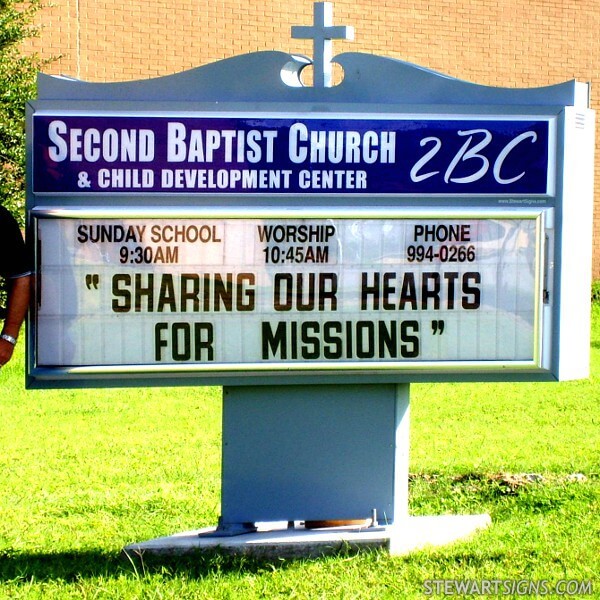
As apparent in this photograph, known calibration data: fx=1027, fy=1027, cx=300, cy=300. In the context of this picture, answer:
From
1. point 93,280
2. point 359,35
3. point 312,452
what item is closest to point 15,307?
point 93,280

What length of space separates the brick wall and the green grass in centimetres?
834

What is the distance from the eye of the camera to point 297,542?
218 inches

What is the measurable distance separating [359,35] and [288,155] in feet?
52.4

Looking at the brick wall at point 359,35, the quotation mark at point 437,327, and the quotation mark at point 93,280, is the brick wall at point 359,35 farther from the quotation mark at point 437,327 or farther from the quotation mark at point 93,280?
the quotation mark at point 437,327

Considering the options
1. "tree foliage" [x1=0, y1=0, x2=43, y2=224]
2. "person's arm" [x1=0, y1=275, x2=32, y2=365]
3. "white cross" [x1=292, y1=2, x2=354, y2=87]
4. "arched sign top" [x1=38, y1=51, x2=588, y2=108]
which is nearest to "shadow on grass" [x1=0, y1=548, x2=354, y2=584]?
"person's arm" [x1=0, y1=275, x2=32, y2=365]

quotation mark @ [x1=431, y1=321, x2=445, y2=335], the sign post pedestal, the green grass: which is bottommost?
the green grass

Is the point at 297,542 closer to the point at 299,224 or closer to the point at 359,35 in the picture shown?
the point at 299,224

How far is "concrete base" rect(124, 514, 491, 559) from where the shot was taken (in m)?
5.52

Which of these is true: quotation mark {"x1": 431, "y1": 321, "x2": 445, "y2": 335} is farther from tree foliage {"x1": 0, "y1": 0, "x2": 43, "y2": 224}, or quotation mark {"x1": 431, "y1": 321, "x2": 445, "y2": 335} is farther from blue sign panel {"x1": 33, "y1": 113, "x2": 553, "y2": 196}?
tree foliage {"x1": 0, "y1": 0, "x2": 43, "y2": 224}

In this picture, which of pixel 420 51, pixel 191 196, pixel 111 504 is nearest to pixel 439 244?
pixel 191 196

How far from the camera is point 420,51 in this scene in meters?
21.3

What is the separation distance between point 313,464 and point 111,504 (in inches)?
76.3

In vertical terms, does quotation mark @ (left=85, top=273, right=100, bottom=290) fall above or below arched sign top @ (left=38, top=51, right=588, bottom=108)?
below

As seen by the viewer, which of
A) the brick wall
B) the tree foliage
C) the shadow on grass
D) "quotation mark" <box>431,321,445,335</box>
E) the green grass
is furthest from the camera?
the brick wall
